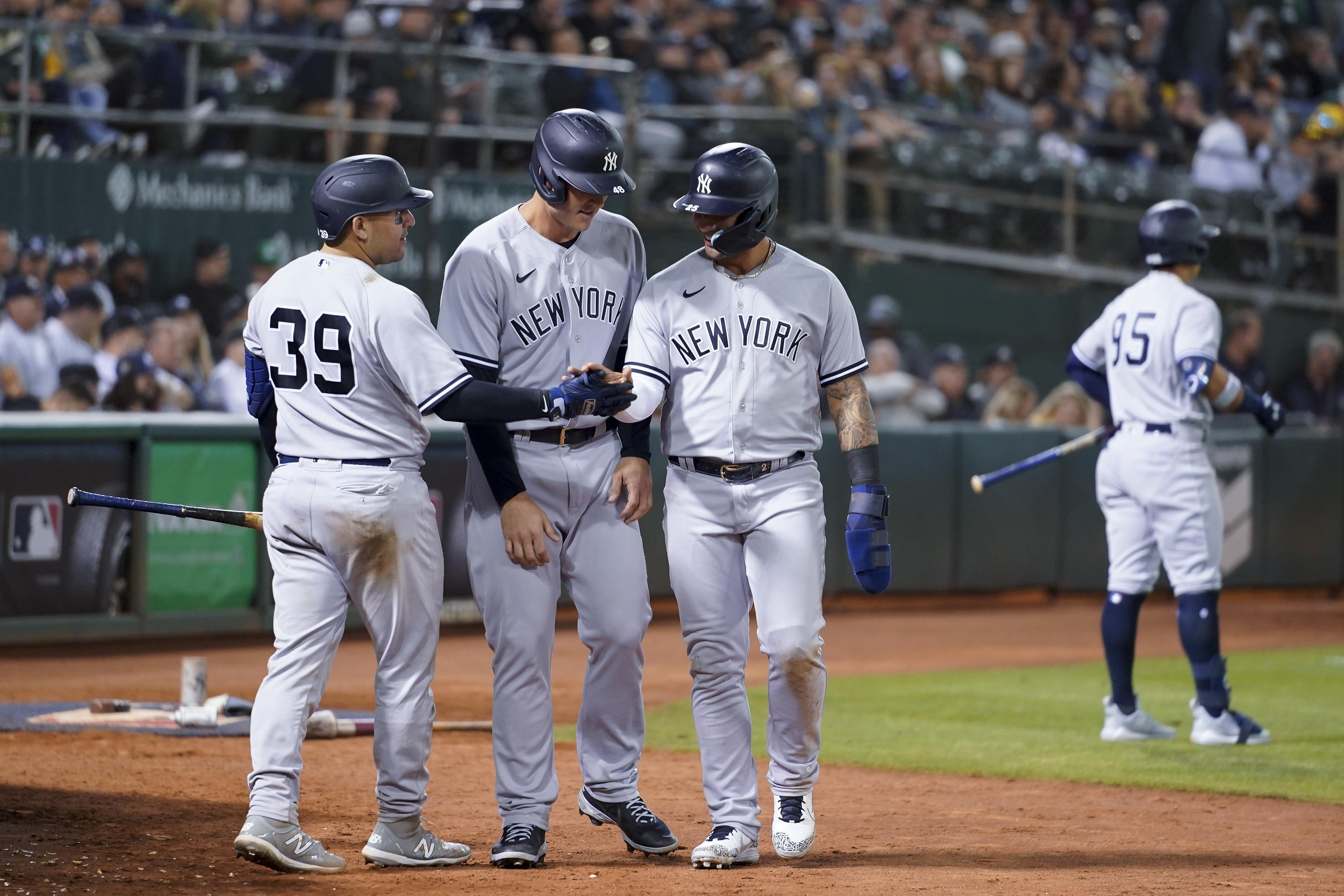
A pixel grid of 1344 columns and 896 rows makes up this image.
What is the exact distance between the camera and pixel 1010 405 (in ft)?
49.1

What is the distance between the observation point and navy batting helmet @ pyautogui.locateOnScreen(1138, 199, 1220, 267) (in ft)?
25.2

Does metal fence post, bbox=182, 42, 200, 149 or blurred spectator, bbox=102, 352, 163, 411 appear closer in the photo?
blurred spectator, bbox=102, 352, 163, 411

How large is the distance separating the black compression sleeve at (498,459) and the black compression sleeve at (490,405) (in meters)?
0.19

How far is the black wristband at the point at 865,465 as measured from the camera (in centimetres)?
493

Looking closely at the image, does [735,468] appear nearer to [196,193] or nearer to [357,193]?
[357,193]

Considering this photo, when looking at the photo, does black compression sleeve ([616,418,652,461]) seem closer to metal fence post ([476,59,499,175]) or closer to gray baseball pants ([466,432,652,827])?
gray baseball pants ([466,432,652,827])

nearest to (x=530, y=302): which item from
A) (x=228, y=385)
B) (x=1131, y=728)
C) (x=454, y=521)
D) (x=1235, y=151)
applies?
(x=1131, y=728)

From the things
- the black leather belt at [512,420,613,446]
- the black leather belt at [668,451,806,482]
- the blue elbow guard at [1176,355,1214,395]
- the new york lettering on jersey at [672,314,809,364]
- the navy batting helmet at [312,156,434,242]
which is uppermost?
the navy batting helmet at [312,156,434,242]

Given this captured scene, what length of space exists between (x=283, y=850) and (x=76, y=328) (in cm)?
742

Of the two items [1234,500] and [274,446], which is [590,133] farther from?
[1234,500]

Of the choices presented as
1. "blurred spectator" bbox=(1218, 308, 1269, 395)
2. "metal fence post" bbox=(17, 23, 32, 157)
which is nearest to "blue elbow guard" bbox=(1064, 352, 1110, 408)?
"metal fence post" bbox=(17, 23, 32, 157)

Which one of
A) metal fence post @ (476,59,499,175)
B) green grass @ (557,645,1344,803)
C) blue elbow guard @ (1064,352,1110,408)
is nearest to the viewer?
green grass @ (557,645,1344,803)

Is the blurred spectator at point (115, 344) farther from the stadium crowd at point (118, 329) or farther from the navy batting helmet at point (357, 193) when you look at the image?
the navy batting helmet at point (357, 193)

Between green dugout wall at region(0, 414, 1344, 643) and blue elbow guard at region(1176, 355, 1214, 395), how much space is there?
5389mm
